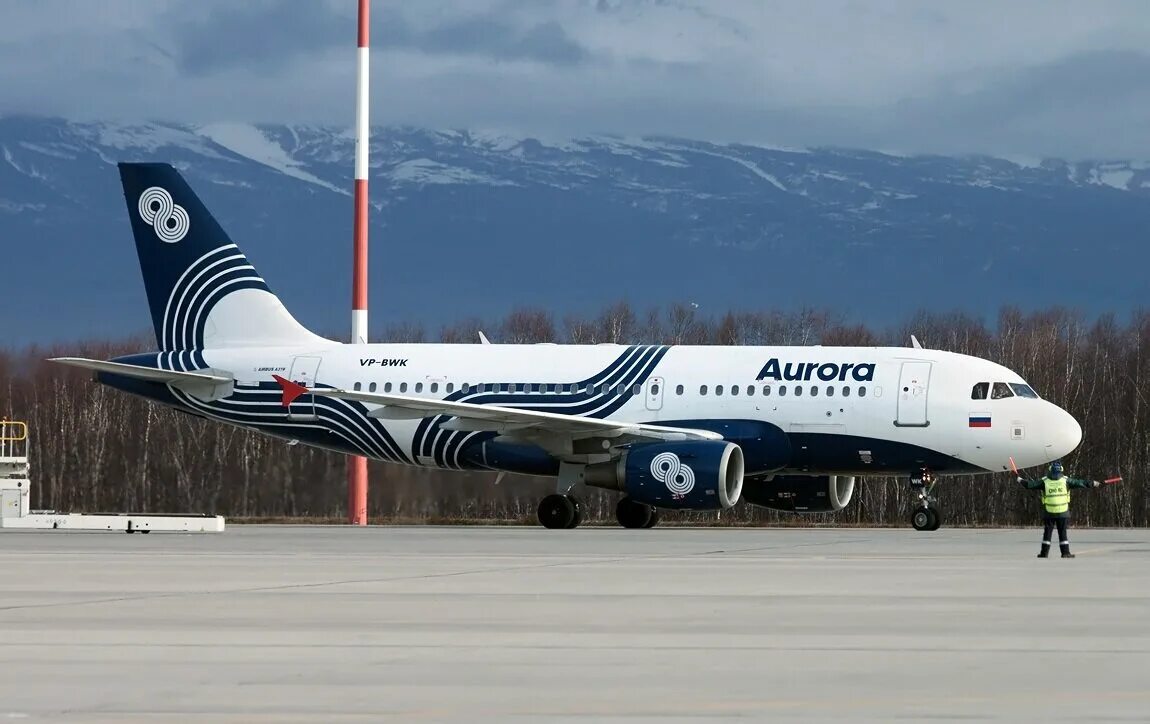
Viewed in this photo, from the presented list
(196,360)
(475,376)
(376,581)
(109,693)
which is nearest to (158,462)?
(196,360)

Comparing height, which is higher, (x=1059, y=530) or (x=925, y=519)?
(x=1059, y=530)

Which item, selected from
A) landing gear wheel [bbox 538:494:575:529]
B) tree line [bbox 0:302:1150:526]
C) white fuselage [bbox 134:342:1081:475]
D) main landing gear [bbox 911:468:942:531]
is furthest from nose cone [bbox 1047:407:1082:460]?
tree line [bbox 0:302:1150:526]

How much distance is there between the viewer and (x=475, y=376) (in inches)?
1505

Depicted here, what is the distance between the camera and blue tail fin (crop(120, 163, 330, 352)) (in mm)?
40844

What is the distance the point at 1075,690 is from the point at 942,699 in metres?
0.89

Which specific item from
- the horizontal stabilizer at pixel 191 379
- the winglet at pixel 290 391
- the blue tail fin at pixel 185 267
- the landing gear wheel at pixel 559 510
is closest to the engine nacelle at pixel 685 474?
the landing gear wheel at pixel 559 510

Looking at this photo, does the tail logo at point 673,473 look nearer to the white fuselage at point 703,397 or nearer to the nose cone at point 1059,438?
the white fuselage at point 703,397

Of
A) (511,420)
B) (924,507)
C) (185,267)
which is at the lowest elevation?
(924,507)

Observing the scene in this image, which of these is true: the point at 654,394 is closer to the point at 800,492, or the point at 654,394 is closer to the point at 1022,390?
the point at 800,492

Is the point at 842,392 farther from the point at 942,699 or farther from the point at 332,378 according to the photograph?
the point at 942,699

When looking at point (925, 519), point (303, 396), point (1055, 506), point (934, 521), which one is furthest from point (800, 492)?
point (1055, 506)

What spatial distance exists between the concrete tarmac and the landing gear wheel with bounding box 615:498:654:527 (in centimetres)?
1293

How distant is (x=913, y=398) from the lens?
35.5 metres

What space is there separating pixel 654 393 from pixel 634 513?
2.71 meters
